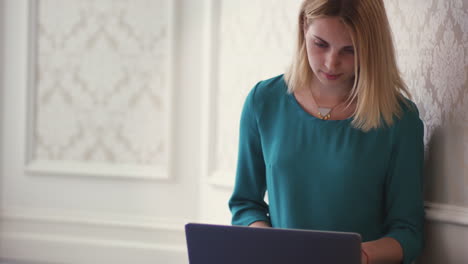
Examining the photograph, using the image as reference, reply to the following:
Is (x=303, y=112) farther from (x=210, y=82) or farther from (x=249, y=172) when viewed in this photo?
(x=210, y=82)

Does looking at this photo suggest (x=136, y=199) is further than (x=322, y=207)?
Yes

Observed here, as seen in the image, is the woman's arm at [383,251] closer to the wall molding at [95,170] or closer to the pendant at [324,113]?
the pendant at [324,113]

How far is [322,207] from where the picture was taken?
5.40ft

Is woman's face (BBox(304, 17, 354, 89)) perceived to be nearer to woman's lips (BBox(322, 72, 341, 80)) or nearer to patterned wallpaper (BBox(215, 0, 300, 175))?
woman's lips (BBox(322, 72, 341, 80))

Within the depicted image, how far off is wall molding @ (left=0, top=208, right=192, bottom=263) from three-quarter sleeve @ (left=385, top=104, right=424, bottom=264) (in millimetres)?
1696

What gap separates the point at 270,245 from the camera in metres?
1.26

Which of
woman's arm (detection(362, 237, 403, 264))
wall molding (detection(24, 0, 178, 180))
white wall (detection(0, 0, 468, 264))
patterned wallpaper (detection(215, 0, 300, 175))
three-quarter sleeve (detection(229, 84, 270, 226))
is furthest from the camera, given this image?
wall molding (detection(24, 0, 178, 180))

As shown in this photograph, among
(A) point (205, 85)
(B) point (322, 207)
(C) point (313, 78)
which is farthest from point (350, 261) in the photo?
(A) point (205, 85)

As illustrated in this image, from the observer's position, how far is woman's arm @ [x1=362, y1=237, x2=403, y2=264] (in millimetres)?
1521

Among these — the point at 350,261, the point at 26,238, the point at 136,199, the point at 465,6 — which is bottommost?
the point at 26,238

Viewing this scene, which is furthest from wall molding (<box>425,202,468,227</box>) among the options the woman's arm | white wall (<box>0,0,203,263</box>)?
white wall (<box>0,0,203,263</box>)

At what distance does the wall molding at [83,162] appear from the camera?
314 cm

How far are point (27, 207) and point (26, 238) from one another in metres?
0.16

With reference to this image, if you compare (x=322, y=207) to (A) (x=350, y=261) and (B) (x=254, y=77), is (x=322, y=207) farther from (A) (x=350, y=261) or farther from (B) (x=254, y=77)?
(B) (x=254, y=77)
